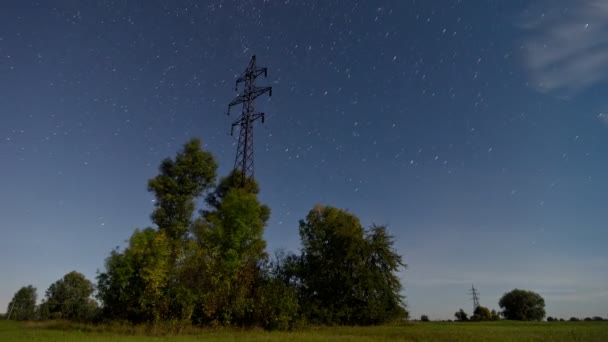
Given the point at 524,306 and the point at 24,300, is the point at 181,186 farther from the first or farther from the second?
the point at 24,300

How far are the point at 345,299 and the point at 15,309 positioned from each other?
6138 inches

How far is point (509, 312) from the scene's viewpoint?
11019 centimetres

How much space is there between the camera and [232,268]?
30922mm

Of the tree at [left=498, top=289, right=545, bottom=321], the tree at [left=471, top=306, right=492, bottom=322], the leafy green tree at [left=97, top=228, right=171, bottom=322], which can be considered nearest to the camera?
the leafy green tree at [left=97, top=228, right=171, bottom=322]

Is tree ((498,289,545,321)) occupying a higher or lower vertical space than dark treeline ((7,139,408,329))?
lower

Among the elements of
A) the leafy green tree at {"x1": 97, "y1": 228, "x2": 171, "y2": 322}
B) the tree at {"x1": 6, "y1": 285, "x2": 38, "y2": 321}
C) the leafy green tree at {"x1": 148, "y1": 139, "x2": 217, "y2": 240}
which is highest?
the leafy green tree at {"x1": 148, "y1": 139, "x2": 217, "y2": 240}

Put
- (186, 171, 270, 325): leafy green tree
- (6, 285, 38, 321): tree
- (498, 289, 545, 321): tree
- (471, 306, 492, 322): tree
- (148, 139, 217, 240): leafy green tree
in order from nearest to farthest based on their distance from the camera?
(186, 171, 270, 325): leafy green tree < (148, 139, 217, 240): leafy green tree < (471, 306, 492, 322): tree < (498, 289, 545, 321): tree < (6, 285, 38, 321): tree

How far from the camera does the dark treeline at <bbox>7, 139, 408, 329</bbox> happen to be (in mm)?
27375

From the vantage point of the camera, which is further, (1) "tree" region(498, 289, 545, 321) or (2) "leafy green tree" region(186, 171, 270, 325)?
(1) "tree" region(498, 289, 545, 321)

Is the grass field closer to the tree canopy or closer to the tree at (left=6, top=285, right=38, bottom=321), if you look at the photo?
the tree canopy

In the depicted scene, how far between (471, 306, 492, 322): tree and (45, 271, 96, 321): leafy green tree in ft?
288

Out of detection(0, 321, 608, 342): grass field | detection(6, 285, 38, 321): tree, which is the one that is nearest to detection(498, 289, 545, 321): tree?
detection(0, 321, 608, 342): grass field

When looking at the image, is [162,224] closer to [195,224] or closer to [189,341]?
[195,224]

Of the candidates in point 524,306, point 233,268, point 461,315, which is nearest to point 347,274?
point 233,268
